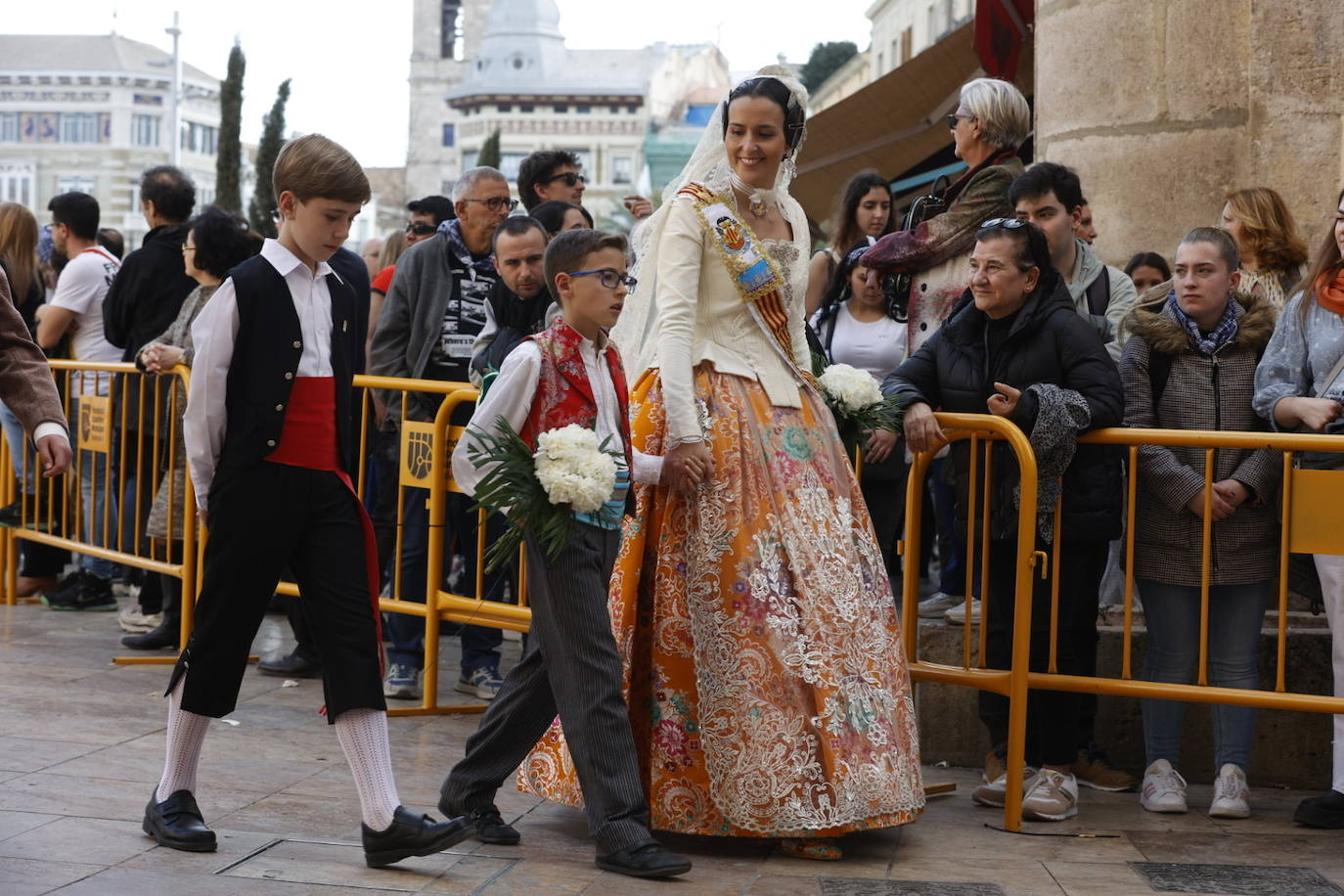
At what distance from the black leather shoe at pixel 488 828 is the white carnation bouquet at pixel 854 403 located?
5.33 feet

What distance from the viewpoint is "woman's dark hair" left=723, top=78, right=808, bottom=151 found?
17.1 feet

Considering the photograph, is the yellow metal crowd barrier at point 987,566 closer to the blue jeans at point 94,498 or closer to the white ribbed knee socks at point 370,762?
the white ribbed knee socks at point 370,762

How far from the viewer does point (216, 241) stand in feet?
24.1

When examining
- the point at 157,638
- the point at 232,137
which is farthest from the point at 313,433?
the point at 232,137

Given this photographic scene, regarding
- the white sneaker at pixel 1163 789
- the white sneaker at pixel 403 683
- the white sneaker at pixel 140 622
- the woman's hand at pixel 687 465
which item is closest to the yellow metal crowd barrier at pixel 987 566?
the white sneaker at pixel 1163 789

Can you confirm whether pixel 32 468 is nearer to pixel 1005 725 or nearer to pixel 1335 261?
pixel 1005 725

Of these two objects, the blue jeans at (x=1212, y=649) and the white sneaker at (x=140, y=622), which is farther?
the white sneaker at (x=140, y=622)

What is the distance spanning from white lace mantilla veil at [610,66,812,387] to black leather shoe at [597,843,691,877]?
1.43 meters

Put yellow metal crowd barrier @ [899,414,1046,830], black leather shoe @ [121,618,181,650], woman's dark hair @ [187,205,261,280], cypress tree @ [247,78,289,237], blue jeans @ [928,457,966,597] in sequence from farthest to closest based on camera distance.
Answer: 1. cypress tree @ [247,78,289,237]
2. black leather shoe @ [121,618,181,650]
3. woman's dark hair @ [187,205,261,280]
4. blue jeans @ [928,457,966,597]
5. yellow metal crowd barrier @ [899,414,1046,830]

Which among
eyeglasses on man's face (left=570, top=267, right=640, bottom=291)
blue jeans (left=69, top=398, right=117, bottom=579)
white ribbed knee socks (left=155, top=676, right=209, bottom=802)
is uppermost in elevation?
eyeglasses on man's face (left=570, top=267, right=640, bottom=291)

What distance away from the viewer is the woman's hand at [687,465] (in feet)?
16.1

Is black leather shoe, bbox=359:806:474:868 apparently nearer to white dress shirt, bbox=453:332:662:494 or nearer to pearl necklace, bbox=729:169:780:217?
white dress shirt, bbox=453:332:662:494

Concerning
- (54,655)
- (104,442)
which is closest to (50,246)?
(104,442)

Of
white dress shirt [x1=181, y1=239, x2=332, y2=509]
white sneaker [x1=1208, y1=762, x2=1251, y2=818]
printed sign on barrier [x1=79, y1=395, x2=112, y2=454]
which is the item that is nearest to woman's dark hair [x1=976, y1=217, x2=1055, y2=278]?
white sneaker [x1=1208, y1=762, x2=1251, y2=818]
